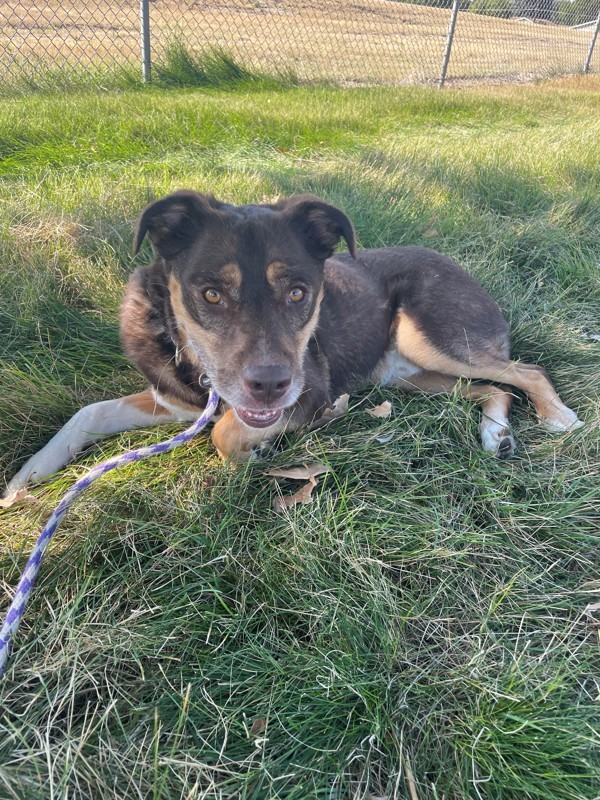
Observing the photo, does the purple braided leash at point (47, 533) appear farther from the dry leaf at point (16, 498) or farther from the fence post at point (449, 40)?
the fence post at point (449, 40)

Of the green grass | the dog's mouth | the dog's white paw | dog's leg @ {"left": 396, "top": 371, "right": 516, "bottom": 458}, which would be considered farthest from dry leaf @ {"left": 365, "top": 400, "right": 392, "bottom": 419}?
the dog's mouth

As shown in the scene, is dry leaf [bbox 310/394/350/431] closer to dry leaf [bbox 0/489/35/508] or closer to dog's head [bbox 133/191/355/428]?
dog's head [bbox 133/191/355/428]

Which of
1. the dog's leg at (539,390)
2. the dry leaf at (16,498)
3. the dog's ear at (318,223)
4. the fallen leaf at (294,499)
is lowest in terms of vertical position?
the dog's leg at (539,390)

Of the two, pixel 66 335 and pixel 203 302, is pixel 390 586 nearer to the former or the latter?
pixel 203 302

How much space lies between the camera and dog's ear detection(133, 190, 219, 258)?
2459mm

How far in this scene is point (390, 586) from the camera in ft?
6.70

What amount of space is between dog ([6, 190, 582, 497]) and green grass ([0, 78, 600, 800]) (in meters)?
0.16

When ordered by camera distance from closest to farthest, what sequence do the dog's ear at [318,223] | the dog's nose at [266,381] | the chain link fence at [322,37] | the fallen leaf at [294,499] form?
the dog's nose at [266,381], the fallen leaf at [294,499], the dog's ear at [318,223], the chain link fence at [322,37]

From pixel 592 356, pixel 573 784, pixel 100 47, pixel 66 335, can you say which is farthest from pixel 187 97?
pixel 573 784

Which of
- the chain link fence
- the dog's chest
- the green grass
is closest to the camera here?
the green grass

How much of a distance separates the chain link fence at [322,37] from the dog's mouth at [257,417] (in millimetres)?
7852

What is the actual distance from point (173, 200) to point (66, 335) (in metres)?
1.26

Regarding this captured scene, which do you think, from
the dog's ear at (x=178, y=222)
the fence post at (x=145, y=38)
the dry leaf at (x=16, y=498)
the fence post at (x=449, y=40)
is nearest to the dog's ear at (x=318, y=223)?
the dog's ear at (x=178, y=222)

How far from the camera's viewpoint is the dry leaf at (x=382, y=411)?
9.75 feet
